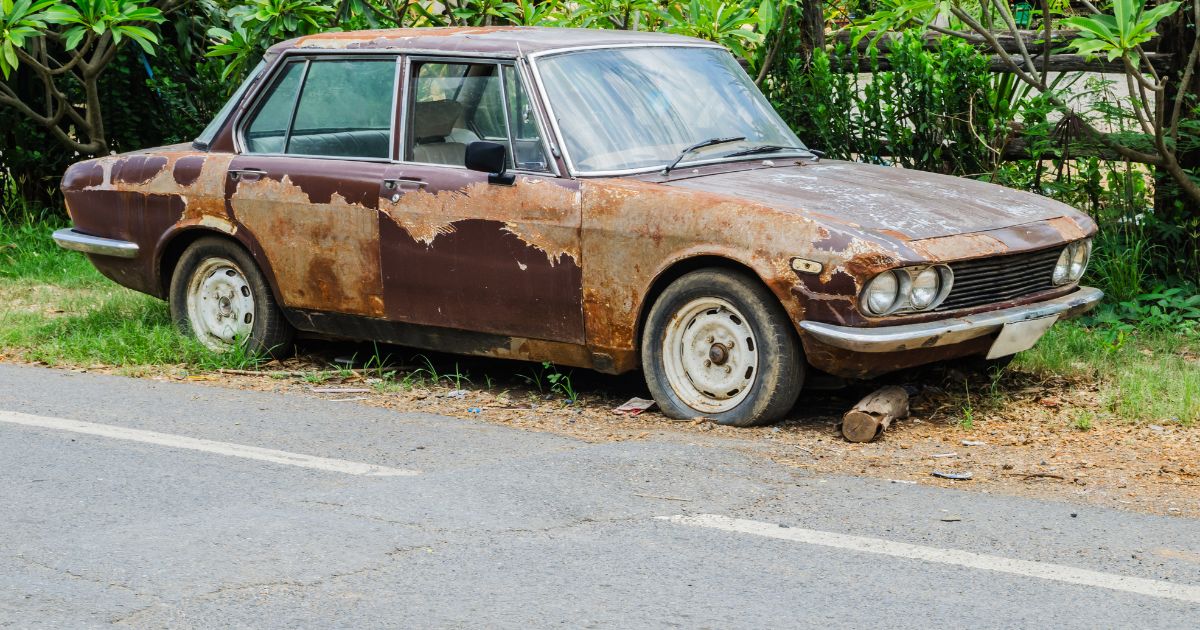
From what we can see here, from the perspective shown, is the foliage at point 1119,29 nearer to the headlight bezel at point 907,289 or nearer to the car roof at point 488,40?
the headlight bezel at point 907,289

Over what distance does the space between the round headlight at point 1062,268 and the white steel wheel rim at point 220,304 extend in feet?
13.6

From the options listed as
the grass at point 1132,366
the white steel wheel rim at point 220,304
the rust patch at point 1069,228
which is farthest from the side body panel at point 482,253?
the grass at point 1132,366

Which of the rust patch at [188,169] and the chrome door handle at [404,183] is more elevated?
the chrome door handle at [404,183]

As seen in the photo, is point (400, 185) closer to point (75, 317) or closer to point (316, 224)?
point (316, 224)

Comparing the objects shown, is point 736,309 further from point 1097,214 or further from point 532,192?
point 1097,214

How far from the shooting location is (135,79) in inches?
518

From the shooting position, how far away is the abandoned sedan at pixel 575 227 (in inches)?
248

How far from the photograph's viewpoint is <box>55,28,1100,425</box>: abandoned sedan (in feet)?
20.7

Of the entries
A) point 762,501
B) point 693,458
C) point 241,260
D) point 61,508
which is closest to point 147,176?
point 241,260

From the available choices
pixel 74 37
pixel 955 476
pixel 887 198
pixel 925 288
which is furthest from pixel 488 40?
pixel 74 37

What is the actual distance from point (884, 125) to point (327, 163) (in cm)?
399

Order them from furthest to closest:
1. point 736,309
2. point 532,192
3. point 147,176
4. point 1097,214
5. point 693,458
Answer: point 1097,214
point 147,176
point 532,192
point 736,309
point 693,458

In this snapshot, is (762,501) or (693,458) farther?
(693,458)

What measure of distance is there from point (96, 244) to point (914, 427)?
4.71m
